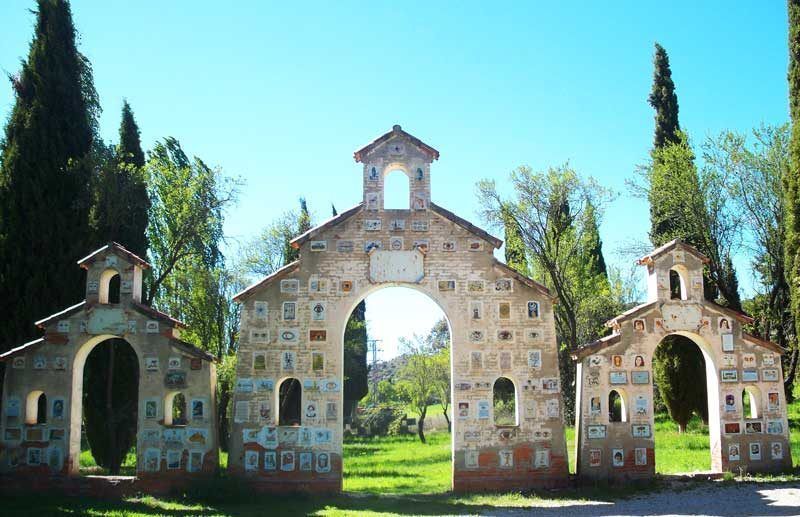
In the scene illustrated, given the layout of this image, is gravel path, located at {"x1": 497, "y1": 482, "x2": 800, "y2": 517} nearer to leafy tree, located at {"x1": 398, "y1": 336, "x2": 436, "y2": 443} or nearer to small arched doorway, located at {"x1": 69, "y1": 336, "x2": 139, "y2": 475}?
small arched doorway, located at {"x1": 69, "y1": 336, "x2": 139, "y2": 475}

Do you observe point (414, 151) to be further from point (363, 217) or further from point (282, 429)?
point (282, 429)

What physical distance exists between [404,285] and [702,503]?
8.71m

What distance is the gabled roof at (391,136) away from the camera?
19.2 meters

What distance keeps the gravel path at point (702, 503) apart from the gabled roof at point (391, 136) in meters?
9.48

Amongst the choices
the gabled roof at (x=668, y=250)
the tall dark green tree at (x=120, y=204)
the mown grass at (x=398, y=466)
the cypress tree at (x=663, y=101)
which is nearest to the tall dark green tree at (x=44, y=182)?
the tall dark green tree at (x=120, y=204)

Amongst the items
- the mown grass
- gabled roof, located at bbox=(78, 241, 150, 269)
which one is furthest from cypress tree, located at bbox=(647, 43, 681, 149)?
gabled roof, located at bbox=(78, 241, 150, 269)

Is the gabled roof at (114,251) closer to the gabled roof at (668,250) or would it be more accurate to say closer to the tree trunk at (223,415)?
the tree trunk at (223,415)

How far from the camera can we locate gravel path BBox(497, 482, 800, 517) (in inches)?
580

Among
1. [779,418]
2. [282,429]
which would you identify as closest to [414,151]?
[282,429]

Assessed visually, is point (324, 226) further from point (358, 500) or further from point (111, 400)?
point (111, 400)

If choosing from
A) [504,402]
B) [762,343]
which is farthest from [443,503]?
[504,402]

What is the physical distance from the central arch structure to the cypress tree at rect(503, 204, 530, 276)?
30.5 ft

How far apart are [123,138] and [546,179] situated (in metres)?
17.0

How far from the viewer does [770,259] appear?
26297 mm
